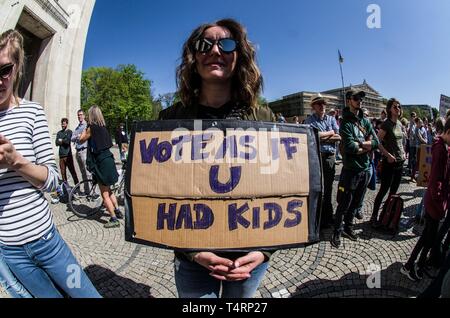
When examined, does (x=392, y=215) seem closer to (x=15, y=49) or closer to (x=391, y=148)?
(x=391, y=148)

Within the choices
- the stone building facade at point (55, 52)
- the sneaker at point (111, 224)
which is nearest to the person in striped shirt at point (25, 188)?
the sneaker at point (111, 224)

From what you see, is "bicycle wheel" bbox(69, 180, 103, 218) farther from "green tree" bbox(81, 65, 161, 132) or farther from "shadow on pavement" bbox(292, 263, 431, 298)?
"green tree" bbox(81, 65, 161, 132)

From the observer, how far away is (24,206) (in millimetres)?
1435

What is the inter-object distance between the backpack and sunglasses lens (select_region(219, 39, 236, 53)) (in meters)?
3.61

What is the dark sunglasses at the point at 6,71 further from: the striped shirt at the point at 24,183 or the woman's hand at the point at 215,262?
the woman's hand at the point at 215,262

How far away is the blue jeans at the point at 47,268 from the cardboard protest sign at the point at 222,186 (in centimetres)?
73

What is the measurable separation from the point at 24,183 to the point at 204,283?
116 centimetres

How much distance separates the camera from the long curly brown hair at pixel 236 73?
4.83ft

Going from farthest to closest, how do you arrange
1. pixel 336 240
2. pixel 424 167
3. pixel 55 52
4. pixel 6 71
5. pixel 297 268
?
pixel 55 52 → pixel 424 167 → pixel 336 240 → pixel 297 268 → pixel 6 71

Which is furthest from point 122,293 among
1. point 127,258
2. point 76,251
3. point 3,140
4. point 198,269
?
point 3,140

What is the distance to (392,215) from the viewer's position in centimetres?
369

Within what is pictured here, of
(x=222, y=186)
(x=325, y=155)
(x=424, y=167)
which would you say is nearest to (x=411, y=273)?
(x=325, y=155)

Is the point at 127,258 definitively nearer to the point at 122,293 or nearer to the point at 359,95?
the point at 122,293

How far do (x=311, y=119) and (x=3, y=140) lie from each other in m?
3.90
